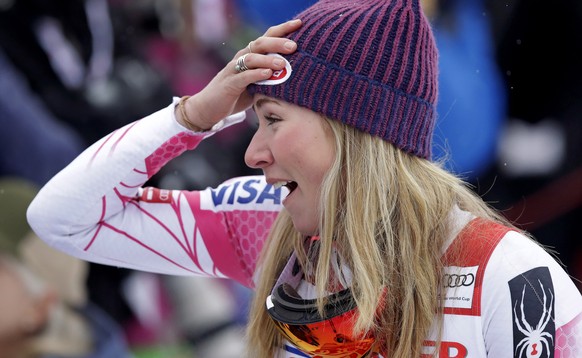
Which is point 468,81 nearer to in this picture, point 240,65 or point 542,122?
point 542,122

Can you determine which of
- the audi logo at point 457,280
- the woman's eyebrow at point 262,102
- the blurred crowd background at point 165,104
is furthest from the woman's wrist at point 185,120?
the blurred crowd background at point 165,104

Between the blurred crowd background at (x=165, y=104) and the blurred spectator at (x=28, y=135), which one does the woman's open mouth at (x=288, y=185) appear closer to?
the blurred crowd background at (x=165, y=104)

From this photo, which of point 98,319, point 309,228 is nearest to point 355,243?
point 309,228

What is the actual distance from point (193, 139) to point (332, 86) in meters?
0.44

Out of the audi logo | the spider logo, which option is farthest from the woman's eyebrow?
the spider logo

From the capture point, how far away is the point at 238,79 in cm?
205

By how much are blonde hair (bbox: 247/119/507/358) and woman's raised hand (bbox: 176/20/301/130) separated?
0.19 meters

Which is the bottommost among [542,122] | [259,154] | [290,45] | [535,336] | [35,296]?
[35,296]

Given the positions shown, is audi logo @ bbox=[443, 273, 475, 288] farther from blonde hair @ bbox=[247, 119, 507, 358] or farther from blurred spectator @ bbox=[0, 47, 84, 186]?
blurred spectator @ bbox=[0, 47, 84, 186]

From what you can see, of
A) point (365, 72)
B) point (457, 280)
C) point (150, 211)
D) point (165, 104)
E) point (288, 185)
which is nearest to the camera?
point (457, 280)

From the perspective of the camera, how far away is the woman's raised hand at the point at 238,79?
2.00 meters

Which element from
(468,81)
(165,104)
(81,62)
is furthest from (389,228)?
(468,81)

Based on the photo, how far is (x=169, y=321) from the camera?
4.16 m

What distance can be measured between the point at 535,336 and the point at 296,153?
0.65 metres
